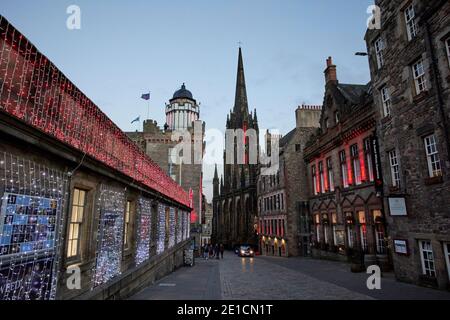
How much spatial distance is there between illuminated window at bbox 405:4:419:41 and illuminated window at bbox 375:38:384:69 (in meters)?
1.90

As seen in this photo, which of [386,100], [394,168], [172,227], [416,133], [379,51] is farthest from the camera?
[172,227]

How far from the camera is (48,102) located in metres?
5.09

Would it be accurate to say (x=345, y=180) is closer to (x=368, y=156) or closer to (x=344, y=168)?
(x=344, y=168)

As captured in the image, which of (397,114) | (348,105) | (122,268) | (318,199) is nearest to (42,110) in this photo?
(122,268)

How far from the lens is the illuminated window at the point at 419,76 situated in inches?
479

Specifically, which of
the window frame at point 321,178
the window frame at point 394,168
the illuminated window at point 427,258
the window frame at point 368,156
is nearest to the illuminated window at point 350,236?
the window frame at point 368,156

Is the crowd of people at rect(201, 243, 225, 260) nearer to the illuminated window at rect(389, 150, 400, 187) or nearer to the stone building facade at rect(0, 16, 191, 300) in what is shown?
the illuminated window at rect(389, 150, 400, 187)

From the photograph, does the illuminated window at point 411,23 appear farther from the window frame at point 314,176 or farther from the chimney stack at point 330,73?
the window frame at point 314,176

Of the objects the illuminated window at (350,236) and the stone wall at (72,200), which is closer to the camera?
the stone wall at (72,200)

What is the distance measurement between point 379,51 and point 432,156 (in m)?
7.30

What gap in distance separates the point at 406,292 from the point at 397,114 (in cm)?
814

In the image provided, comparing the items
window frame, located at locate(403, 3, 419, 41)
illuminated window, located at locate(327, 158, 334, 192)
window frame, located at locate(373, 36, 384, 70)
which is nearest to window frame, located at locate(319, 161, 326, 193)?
illuminated window, located at locate(327, 158, 334, 192)

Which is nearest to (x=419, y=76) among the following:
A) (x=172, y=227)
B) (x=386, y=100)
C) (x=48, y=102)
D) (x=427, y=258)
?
(x=386, y=100)
